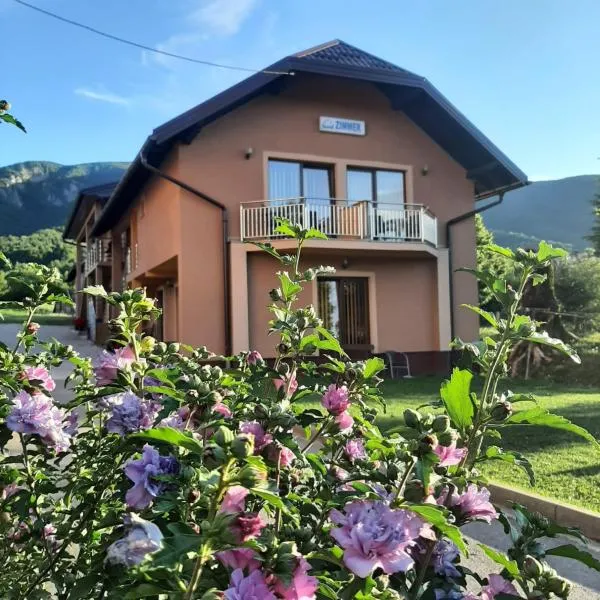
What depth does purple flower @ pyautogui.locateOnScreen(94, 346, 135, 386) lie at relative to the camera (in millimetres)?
1495

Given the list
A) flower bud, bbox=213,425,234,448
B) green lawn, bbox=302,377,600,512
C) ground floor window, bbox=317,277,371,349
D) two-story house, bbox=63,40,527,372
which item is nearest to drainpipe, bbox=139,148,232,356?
two-story house, bbox=63,40,527,372

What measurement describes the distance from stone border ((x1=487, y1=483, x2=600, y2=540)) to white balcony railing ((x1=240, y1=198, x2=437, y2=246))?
356 inches

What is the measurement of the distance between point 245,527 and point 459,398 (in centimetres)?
58

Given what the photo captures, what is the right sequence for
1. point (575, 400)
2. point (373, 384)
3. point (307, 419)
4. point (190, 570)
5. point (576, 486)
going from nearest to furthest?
point (190, 570)
point (307, 419)
point (373, 384)
point (576, 486)
point (575, 400)

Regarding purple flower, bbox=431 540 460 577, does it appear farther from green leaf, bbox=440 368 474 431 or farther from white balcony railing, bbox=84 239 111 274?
white balcony railing, bbox=84 239 111 274

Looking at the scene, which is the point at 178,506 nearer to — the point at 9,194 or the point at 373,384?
the point at 373,384

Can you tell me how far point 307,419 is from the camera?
1469 millimetres

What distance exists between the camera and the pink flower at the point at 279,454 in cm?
110

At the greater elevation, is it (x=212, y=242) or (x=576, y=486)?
(x=212, y=242)

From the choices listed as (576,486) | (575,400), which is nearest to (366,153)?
(575,400)

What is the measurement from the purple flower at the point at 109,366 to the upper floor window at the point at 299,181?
12521 mm

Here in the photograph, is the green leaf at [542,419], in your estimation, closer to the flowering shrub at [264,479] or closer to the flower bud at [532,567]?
the flowering shrub at [264,479]

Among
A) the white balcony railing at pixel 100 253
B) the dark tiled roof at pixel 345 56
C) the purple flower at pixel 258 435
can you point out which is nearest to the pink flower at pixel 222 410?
the purple flower at pixel 258 435

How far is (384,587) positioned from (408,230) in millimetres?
13751
